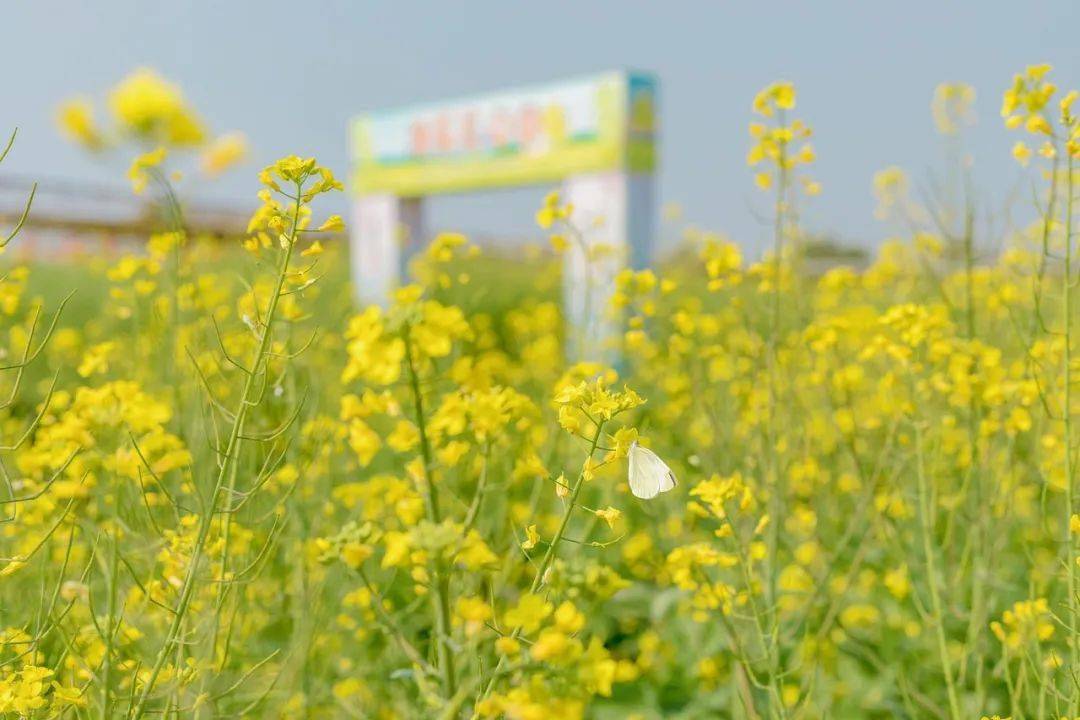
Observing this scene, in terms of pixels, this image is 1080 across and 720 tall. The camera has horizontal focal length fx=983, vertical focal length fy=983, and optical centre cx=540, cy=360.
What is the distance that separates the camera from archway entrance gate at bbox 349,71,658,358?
178 inches

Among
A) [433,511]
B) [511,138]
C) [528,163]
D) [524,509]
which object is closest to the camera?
[433,511]

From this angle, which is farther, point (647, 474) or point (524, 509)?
point (524, 509)

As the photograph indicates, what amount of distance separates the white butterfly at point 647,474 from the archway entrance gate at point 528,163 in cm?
183

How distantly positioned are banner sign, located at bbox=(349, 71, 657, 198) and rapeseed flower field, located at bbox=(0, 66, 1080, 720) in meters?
1.82

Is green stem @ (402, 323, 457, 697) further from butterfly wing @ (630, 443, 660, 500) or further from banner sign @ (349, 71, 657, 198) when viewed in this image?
banner sign @ (349, 71, 657, 198)

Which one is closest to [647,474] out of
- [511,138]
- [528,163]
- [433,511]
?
[433,511]

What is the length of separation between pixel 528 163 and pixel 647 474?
14.8 feet

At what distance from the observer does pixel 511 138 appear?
214 inches

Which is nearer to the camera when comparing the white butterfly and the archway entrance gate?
the white butterfly

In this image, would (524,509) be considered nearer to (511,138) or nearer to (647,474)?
(647,474)

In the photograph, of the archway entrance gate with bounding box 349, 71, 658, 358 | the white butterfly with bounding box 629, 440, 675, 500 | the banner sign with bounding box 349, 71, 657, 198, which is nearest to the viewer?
the white butterfly with bounding box 629, 440, 675, 500

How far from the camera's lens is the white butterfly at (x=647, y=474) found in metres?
0.91

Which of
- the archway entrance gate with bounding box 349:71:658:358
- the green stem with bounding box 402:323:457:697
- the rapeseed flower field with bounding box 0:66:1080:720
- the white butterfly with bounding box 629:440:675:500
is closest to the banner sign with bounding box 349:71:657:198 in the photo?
the archway entrance gate with bounding box 349:71:658:358

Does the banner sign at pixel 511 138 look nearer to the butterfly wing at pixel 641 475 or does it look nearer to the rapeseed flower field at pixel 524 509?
the rapeseed flower field at pixel 524 509
